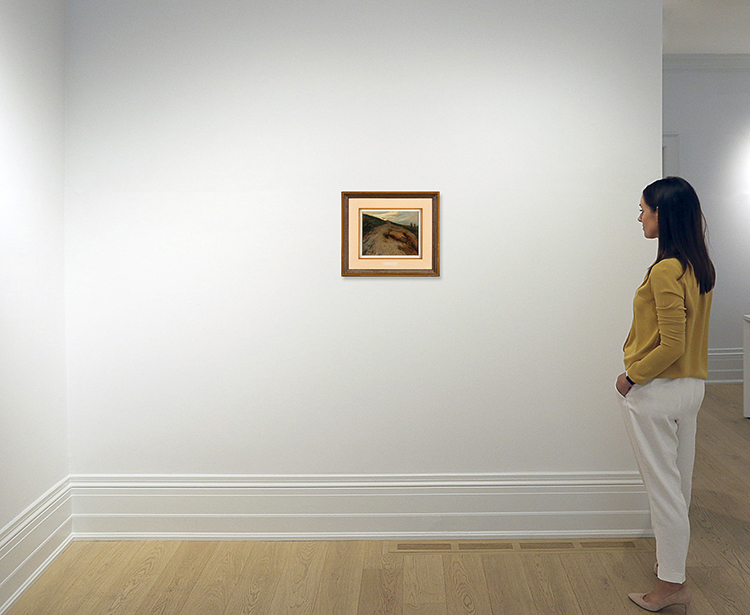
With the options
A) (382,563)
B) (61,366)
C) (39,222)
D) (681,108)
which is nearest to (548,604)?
(382,563)

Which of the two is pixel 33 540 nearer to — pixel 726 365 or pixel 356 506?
pixel 356 506

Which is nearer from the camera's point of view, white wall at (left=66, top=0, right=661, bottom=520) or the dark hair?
the dark hair

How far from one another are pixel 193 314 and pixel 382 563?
141 cm

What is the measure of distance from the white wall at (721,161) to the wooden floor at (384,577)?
3.56m

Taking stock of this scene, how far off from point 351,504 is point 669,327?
1610mm

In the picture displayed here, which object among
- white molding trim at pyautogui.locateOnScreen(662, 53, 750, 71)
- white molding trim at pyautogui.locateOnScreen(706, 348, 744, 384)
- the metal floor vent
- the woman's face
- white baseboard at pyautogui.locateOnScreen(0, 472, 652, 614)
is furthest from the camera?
white molding trim at pyautogui.locateOnScreen(706, 348, 744, 384)

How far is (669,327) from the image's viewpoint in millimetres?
2111

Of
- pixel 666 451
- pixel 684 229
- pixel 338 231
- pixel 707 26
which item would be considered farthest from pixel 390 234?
pixel 707 26

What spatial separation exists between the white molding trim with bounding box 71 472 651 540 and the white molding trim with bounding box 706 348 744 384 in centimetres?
374

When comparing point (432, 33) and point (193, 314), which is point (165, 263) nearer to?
point (193, 314)

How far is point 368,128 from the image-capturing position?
277 cm

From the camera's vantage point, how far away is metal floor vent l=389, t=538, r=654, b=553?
273 centimetres

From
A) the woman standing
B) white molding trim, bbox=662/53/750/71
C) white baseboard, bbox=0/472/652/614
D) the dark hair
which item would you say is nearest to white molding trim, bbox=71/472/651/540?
white baseboard, bbox=0/472/652/614

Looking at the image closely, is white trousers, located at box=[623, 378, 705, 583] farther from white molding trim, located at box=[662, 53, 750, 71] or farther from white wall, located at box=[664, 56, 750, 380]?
white molding trim, located at box=[662, 53, 750, 71]
